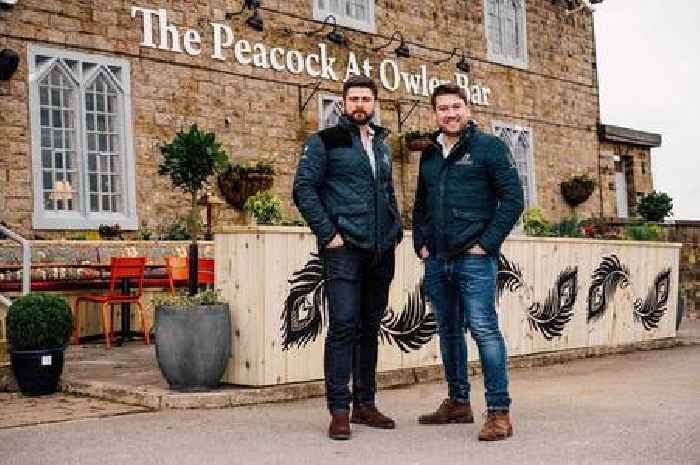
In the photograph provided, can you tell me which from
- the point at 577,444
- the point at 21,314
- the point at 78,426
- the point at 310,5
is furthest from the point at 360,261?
the point at 310,5

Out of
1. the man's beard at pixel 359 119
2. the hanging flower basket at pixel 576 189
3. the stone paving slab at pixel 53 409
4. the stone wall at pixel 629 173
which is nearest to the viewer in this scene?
the man's beard at pixel 359 119

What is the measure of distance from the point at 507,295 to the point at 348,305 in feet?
13.4

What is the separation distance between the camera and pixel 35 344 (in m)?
7.63

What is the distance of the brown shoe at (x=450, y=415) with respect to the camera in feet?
19.2

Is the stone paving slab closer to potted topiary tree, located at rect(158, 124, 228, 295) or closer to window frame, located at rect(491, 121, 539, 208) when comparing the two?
potted topiary tree, located at rect(158, 124, 228, 295)

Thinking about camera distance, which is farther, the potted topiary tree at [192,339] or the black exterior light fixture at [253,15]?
the black exterior light fixture at [253,15]

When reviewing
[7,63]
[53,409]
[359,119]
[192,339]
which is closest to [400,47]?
[7,63]

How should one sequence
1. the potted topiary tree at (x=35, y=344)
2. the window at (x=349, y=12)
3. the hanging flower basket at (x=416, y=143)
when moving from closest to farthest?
the potted topiary tree at (x=35, y=344)
the window at (x=349, y=12)
the hanging flower basket at (x=416, y=143)

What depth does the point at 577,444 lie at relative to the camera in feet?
16.8

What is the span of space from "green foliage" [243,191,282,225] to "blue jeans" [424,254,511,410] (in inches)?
201

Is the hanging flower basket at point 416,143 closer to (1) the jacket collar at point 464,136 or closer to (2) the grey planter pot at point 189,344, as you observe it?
(2) the grey planter pot at point 189,344

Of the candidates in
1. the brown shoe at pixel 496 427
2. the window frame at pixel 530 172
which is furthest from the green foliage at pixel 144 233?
the window frame at pixel 530 172

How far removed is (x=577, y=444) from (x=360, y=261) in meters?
1.49

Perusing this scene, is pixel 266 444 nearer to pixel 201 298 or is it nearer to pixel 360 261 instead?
pixel 360 261
